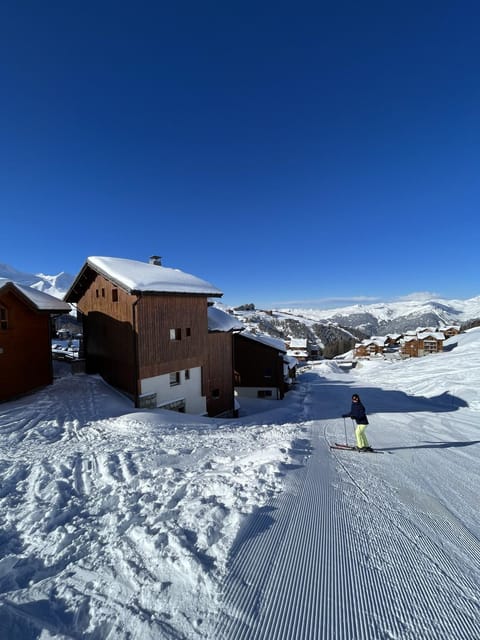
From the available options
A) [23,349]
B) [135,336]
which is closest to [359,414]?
[135,336]

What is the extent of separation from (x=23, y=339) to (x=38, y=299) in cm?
218

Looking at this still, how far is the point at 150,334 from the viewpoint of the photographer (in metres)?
13.1

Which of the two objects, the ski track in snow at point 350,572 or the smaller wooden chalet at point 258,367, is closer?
the ski track in snow at point 350,572

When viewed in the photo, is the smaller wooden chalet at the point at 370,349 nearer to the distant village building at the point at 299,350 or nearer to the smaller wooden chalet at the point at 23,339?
the distant village building at the point at 299,350

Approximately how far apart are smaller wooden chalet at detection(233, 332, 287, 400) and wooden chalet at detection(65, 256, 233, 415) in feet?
23.0

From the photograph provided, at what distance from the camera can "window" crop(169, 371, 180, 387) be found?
574 inches

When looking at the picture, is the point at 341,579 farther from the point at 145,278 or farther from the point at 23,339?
the point at 23,339

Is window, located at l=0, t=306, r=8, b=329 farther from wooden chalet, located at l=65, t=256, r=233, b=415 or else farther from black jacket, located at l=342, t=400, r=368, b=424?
black jacket, located at l=342, t=400, r=368, b=424

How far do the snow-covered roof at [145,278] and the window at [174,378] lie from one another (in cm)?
442

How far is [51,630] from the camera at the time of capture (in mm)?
2479

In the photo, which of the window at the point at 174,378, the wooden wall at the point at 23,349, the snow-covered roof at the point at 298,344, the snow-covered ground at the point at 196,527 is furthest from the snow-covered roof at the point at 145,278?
the snow-covered roof at the point at 298,344

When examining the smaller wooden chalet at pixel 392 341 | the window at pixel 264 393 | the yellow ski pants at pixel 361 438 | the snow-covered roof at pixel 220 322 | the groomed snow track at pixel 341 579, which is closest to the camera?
the groomed snow track at pixel 341 579

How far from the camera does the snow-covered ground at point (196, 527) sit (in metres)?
2.65

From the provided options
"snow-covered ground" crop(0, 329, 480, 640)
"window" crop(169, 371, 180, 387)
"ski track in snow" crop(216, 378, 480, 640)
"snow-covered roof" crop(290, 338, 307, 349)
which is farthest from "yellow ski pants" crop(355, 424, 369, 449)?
"snow-covered roof" crop(290, 338, 307, 349)
